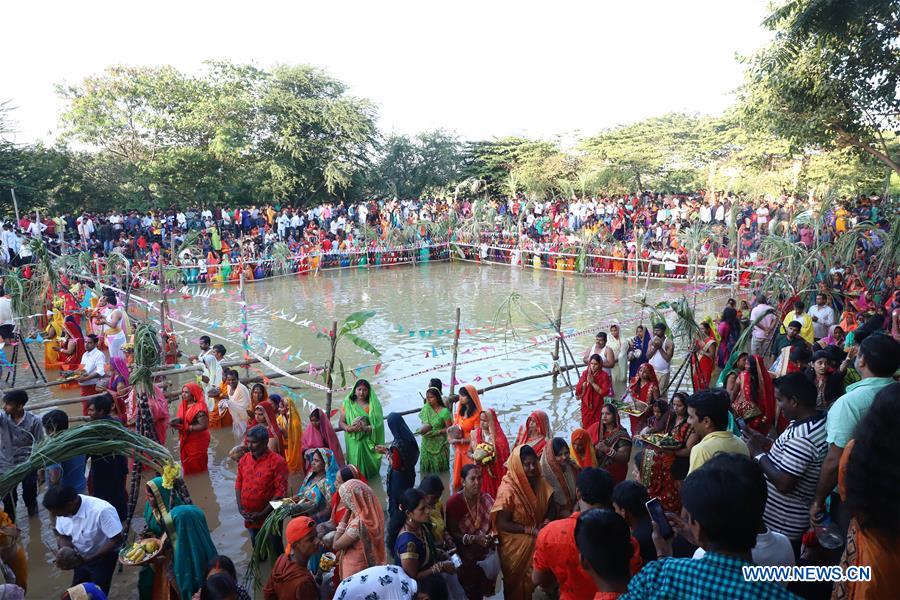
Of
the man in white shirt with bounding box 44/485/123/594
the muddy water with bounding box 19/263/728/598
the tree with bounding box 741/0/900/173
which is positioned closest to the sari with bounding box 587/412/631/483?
the muddy water with bounding box 19/263/728/598

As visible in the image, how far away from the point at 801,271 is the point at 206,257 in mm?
17239

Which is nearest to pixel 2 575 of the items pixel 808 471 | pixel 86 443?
pixel 86 443

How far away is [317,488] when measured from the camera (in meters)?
4.68

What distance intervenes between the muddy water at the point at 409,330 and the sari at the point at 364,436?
4.08ft

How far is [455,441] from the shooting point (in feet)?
19.8

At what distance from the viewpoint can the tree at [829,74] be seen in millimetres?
11203

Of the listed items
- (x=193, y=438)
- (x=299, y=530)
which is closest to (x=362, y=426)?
(x=193, y=438)

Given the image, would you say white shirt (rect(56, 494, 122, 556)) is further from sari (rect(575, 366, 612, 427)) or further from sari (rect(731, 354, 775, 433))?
sari (rect(731, 354, 775, 433))

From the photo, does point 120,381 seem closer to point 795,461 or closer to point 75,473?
point 75,473

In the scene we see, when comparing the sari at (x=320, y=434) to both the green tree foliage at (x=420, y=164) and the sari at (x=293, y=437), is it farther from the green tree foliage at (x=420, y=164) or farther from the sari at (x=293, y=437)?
the green tree foliage at (x=420, y=164)

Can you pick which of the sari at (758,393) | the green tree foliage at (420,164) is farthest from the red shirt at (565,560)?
the green tree foliage at (420,164)

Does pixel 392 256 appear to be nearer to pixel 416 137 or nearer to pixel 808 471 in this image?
pixel 416 137

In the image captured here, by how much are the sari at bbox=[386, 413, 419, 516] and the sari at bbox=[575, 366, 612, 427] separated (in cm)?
242

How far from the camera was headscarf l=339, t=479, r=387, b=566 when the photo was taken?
3924 millimetres
